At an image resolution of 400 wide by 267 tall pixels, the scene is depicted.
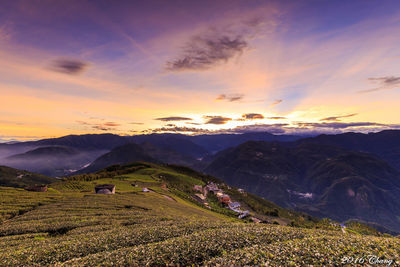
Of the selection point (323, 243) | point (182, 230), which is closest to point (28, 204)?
point (182, 230)

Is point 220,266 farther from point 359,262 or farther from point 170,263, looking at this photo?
point 359,262

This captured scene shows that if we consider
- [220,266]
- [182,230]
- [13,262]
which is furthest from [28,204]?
[220,266]

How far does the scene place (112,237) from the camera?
2334 centimetres

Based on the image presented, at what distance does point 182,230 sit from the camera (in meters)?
24.6

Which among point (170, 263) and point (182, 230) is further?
point (182, 230)

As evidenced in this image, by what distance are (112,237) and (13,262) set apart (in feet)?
28.3

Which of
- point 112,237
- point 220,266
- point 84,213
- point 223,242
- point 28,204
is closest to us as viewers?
point 220,266

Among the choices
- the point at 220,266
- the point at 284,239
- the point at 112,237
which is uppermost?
the point at 220,266

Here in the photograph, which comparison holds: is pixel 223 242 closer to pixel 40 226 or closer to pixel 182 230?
pixel 182 230

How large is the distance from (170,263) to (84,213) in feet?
136

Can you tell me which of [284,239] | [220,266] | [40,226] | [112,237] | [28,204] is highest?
[220,266]

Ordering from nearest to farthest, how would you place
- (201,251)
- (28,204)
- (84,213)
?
(201,251), (84,213), (28,204)

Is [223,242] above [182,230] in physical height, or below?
above

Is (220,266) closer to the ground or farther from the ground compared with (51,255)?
farther from the ground
